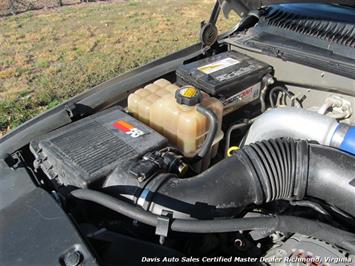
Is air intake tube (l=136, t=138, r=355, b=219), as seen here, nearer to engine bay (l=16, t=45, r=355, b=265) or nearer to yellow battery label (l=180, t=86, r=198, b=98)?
engine bay (l=16, t=45, r=355, b=265)

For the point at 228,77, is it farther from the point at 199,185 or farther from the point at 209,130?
the point at 199,185

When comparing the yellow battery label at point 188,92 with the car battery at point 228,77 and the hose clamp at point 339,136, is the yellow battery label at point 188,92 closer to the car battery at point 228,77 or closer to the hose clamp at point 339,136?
the car battery at point 228,77

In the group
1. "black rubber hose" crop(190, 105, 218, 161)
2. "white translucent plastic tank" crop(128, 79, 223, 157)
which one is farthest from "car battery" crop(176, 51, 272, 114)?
"black rubber hose" crop(190, 105, 218, 161)

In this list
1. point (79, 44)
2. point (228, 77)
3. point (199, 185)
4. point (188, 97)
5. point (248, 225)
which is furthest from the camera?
point (79, 44)

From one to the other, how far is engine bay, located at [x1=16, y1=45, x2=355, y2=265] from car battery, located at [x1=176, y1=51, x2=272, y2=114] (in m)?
0.14

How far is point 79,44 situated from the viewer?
590 centimetres

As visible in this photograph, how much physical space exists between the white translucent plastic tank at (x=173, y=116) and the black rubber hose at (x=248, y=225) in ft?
1.58

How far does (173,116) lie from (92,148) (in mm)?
342

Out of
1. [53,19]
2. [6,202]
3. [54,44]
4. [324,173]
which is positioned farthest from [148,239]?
[53,19]

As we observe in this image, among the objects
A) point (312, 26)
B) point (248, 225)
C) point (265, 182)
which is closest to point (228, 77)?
point (312, 26)

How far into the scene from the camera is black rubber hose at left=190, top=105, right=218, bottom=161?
140cm

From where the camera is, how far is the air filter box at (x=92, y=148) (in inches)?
47.2

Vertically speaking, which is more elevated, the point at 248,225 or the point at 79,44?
the point at 248,225

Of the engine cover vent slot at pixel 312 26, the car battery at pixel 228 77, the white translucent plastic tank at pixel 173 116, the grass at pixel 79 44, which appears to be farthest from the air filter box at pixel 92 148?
the grass at pixel 79 44
